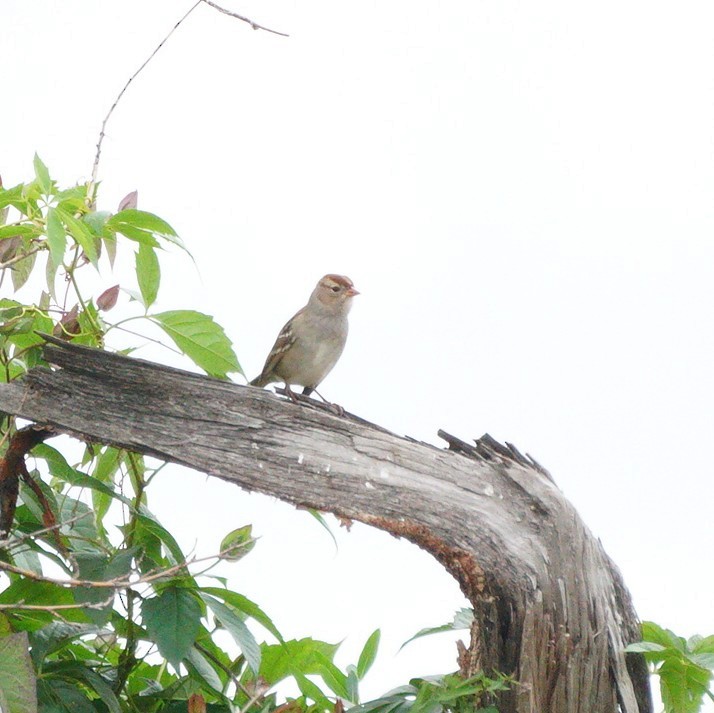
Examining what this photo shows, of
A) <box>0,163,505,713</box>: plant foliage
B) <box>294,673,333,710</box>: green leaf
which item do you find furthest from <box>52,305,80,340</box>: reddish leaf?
<box>294,673,333,710</box>: green leaf

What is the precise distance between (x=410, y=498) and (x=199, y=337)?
554mm

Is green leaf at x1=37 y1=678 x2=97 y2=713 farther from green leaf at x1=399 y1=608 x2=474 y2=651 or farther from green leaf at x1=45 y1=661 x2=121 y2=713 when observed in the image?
green leaf at x1=399 y1=608 x2=474 y2=651

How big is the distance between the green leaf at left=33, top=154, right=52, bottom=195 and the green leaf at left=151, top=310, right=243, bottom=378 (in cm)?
35

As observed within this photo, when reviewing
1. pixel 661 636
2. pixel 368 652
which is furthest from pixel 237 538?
pixel 661 636

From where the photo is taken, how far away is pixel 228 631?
180 cm

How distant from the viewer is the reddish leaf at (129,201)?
205 centimetres

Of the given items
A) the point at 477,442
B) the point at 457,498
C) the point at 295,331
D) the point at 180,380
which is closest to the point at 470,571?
the point at 457,498

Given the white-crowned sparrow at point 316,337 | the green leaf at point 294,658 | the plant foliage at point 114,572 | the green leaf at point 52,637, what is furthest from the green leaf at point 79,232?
the white-crowned sparrow at point 316,337

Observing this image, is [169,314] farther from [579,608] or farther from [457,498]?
[579,608]

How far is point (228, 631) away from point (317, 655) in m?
0.31

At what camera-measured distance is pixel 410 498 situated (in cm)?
194

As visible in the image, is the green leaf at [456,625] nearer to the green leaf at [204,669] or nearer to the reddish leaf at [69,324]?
the green leaf at [204,669]

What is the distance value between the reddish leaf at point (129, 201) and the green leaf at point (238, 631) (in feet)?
2.74

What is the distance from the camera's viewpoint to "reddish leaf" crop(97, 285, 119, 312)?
206 cm
